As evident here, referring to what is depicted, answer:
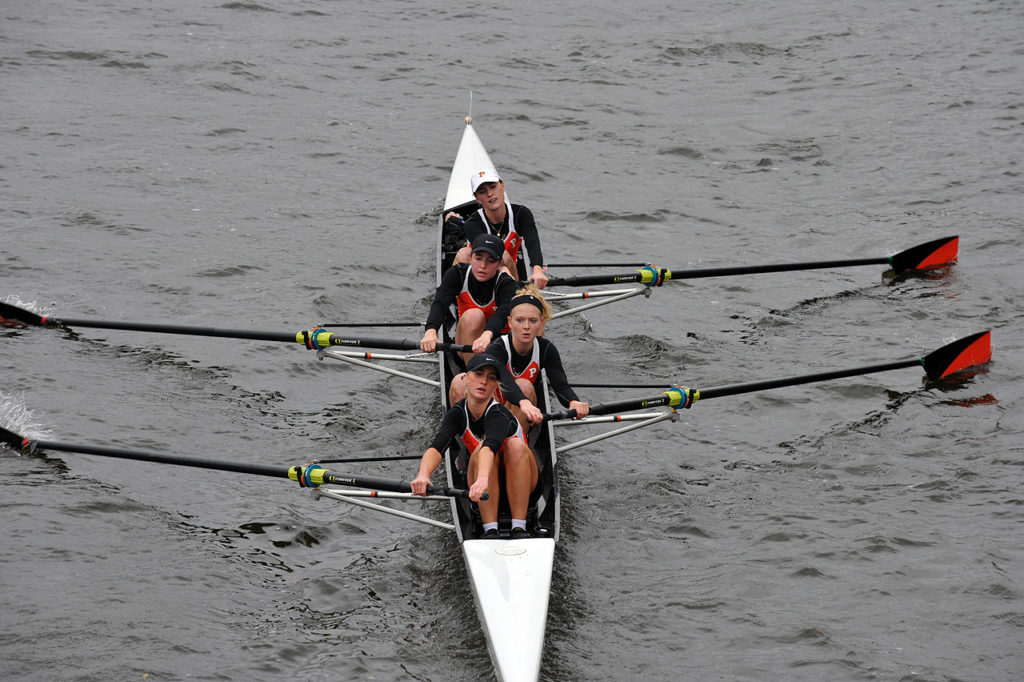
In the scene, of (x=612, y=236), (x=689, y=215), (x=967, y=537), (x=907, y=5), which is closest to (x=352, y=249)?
(x=612, y=236)

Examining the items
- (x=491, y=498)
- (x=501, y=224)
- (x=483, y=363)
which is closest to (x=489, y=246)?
(x=501, y=224)

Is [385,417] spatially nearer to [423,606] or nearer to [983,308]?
[423,606]

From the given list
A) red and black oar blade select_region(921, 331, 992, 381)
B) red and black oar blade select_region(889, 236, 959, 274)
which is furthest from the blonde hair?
red and black oar blade select_region(889, 236, 959, 274)

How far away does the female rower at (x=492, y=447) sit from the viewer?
285 inches

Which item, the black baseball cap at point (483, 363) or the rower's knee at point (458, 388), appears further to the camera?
the rower's knee at point (458, 388)

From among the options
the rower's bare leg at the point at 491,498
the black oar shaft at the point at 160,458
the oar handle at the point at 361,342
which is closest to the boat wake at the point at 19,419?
the black oar shaft at the point at 160,458

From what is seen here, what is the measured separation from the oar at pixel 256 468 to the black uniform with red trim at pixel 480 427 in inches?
14.4

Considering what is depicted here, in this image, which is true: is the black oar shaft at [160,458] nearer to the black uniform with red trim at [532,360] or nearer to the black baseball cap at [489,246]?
the black uniform with red trim at [532,360]

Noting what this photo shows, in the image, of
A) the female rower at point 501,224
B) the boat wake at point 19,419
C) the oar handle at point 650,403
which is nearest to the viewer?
the oar handle at point 650,403

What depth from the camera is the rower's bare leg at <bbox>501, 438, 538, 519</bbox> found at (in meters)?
7.33

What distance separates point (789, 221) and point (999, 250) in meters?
2.72

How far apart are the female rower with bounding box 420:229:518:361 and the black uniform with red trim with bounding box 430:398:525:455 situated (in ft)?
3.83

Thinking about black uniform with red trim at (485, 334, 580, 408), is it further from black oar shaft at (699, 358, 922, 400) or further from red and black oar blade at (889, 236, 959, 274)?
red and black oar blade at (889, 236, 959, 274)

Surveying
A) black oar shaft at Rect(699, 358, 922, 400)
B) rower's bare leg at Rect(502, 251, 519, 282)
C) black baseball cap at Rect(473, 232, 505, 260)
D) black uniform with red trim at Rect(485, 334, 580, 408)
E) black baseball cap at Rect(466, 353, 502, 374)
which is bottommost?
black oar shaft at Rect(699, 358, 922, 400)
